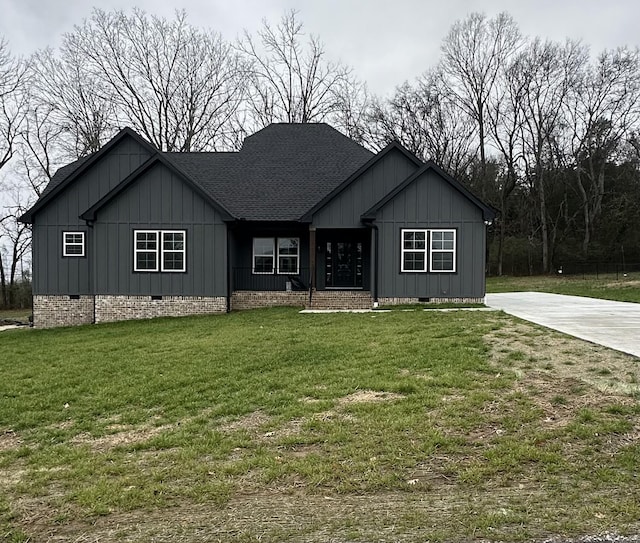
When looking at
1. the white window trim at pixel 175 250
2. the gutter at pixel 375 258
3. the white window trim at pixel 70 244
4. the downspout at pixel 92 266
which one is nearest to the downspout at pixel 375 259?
the gutter at pixel 375 258

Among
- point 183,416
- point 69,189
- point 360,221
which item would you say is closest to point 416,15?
point 360,221

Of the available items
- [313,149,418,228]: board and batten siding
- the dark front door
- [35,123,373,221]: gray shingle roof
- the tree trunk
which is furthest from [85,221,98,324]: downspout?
the tree trunk

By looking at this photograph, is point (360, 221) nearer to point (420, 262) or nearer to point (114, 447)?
point (420, 262)

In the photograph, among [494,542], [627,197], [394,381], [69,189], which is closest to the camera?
[494,542]

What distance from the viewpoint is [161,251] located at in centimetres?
1688

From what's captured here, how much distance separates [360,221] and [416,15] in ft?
26.8

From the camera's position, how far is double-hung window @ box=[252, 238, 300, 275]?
18984 millimetres

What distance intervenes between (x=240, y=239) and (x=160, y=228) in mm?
3023

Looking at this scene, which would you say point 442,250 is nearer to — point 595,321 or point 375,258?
point 375,258

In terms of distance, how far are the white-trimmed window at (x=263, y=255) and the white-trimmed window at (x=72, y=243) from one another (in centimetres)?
557

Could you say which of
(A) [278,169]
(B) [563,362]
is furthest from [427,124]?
(B) [563,362]

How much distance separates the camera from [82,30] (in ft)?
103

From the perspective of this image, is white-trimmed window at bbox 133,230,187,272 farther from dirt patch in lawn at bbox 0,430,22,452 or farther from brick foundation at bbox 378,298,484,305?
dirt patch in lawn at bbox 0,430,22,452

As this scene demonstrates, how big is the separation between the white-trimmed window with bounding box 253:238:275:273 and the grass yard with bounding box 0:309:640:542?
9.88m
